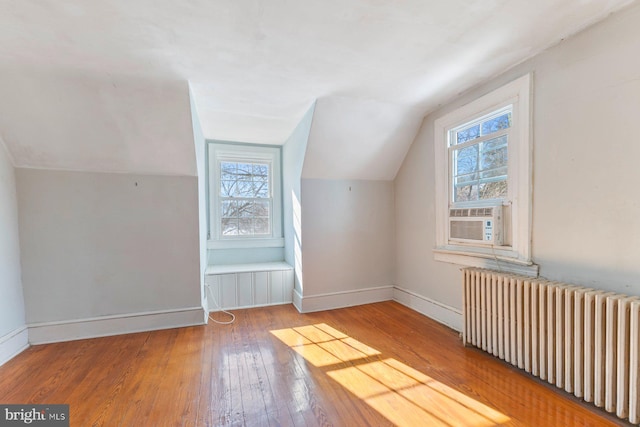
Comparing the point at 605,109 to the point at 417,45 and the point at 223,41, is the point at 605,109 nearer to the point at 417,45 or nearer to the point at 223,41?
the point at 417,45

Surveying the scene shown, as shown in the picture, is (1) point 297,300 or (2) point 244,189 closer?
(1) point 297,300

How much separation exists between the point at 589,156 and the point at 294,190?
2.86 meters

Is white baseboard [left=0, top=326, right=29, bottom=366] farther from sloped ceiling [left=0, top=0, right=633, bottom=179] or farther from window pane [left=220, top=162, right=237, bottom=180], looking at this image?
window pane [left=220, top=162, right=237, bottom=180]

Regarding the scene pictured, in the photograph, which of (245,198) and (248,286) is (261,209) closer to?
(245,198)

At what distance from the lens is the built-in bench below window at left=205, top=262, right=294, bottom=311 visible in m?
3.39

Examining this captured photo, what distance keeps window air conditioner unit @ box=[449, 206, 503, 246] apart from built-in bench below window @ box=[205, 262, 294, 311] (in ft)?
7.23

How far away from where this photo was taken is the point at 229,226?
410 centimetres

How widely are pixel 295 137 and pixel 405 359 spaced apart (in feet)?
9.38

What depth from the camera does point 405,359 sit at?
219cm

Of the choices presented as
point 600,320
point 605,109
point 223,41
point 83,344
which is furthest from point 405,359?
point 83,344

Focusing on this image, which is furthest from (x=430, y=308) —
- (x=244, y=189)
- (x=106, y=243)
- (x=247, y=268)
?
(x=106, y=243)

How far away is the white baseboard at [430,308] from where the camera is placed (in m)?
2.73

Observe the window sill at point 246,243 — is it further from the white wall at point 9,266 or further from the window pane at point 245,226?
the white wall at point 9,266

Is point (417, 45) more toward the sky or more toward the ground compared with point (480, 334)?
more toward the sky
